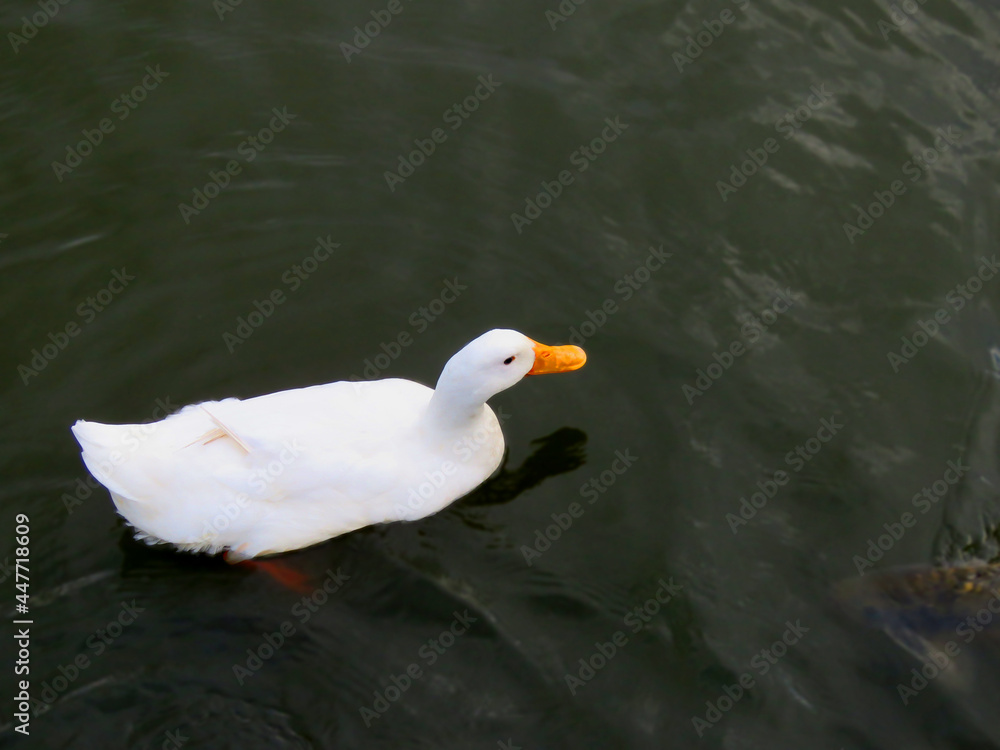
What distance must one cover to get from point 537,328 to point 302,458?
2.02 m

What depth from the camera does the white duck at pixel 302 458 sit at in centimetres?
504

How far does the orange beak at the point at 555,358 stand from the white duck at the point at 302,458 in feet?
0.04

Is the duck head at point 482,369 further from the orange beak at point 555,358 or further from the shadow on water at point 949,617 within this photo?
the shadow on water at point 949,617

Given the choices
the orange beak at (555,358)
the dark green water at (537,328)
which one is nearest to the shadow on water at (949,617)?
the dark green water at (537,328)

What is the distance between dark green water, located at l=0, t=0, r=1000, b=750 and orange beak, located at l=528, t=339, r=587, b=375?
0.55 meters

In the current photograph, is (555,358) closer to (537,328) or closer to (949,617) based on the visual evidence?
(537,328)

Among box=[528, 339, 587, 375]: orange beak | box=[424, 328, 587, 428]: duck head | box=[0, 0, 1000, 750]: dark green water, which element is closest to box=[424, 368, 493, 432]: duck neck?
box=[424, 328, 587, 428]: duck head

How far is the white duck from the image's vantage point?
504 cm

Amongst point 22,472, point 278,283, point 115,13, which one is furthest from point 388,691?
point 115,13

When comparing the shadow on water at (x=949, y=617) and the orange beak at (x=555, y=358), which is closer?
the shadow on water at (x=949, y=617)

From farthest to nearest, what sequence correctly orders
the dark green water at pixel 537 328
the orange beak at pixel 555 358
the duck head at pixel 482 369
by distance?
the orange beak at pixel 555 358 → the duck head at pixel 482 369 → the dark green water at pixel 537 328

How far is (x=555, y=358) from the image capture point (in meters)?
5.62

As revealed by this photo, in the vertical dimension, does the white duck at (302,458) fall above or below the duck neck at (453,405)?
below

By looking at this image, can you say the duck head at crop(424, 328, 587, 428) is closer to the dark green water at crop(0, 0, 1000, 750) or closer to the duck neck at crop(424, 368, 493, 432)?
the duck neck at crop(424, 368, 493, 432)
